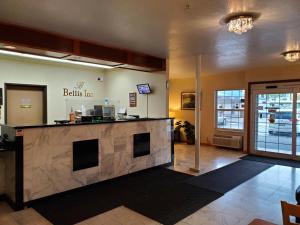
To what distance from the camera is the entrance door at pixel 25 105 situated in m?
5.50

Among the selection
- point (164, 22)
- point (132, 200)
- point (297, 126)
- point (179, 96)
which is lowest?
point (132, 200)

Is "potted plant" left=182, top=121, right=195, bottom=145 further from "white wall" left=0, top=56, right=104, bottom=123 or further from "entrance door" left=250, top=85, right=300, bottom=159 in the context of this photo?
"white wall" left=0, top=56, right=104, bottom=123

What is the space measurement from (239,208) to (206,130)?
17.3 feet

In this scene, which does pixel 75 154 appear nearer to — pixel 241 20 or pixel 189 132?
pixel 241 20

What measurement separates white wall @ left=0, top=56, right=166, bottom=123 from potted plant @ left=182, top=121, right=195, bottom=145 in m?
3.00

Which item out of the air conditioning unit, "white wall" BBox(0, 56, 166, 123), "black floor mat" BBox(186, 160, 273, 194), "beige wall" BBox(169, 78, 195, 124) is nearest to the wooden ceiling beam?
"white wall" BBox(0, 56, 166, 123)

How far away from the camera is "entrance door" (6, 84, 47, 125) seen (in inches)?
217

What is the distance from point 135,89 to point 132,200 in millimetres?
3288

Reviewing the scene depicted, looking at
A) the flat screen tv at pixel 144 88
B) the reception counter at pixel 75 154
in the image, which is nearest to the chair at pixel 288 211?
the reception counter at pixel 75 154

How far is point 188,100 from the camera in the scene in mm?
8906

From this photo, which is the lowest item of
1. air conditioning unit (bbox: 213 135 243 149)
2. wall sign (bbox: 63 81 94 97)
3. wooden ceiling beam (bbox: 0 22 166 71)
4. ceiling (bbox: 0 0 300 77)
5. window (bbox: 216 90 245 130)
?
air conditioning unit (bbox: 213 135 243 149)

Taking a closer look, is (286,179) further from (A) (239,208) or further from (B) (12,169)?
(B) (12,169)

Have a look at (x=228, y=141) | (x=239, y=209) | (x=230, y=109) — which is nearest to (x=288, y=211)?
(x=239, y=209)

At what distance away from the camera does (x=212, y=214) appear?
313cm
